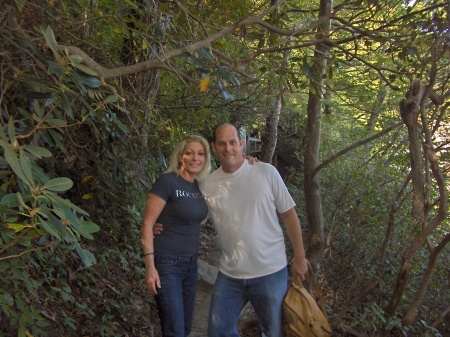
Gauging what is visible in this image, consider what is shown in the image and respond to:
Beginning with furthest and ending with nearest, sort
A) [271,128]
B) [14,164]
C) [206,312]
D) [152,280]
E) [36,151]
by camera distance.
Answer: [271,128] < [206,312] < [152,280] < [36,151] < [14,164]

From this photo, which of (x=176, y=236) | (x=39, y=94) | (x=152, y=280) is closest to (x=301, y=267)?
(x=176, y=236)

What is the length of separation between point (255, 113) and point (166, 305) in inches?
344

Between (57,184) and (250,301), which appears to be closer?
(57,184)

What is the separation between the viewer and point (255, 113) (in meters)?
11.9

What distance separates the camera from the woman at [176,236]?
3.57 metres

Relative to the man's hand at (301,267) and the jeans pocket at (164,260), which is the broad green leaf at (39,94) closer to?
the jeans pocket at (164,260)

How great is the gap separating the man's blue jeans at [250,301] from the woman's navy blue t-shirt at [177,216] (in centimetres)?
38

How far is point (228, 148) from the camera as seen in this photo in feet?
12.2

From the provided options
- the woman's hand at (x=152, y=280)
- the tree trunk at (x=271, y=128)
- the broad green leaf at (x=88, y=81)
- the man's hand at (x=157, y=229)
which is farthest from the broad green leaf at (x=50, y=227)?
the tree trunk at (x=271, y=128)

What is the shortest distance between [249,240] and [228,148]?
0.70 m

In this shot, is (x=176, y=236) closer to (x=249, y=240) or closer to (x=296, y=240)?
(x=249, y=240)

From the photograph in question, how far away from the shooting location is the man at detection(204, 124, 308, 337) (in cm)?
358

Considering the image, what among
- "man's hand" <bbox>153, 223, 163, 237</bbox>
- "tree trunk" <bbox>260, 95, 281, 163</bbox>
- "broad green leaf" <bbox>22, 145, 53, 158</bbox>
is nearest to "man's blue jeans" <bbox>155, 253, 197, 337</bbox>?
"man's hand" <bbox>153, 223, 163, 237</bbox>

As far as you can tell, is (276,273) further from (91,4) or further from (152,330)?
(91,4)
